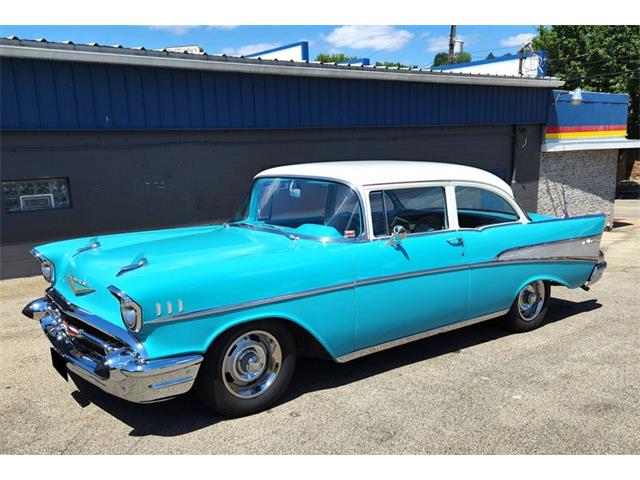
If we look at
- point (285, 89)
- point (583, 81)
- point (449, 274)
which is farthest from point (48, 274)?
point (583, 81)

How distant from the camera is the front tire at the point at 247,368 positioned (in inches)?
137

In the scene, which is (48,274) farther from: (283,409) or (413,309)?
(413,309)

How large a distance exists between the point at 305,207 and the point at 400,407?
5.71ft

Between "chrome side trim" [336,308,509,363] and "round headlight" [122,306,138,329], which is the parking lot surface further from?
"round headlight" [122,306,138,329]

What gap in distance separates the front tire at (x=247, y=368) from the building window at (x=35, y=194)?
17.2 ft

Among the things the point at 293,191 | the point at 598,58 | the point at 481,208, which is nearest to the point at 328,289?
the point at 293,191

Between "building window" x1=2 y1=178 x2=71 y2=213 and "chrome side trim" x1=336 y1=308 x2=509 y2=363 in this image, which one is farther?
"building window" x1=2 y1=178 x2=71 y2=213

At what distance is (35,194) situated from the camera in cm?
754

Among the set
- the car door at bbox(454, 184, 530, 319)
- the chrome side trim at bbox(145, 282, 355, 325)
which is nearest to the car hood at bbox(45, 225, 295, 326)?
the chrome side trim at bbox(145, 282, 355, 325)

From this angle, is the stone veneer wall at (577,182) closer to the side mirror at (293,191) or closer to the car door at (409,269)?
the car door at (409,269)

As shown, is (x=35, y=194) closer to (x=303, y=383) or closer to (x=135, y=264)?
(x=135, y=264)

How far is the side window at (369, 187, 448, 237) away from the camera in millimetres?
4270

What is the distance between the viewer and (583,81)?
26.8 metres

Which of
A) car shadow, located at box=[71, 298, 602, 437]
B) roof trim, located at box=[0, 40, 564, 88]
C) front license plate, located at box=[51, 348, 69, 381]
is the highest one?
roof trim, located at box=[0, 40, 564, 88]
